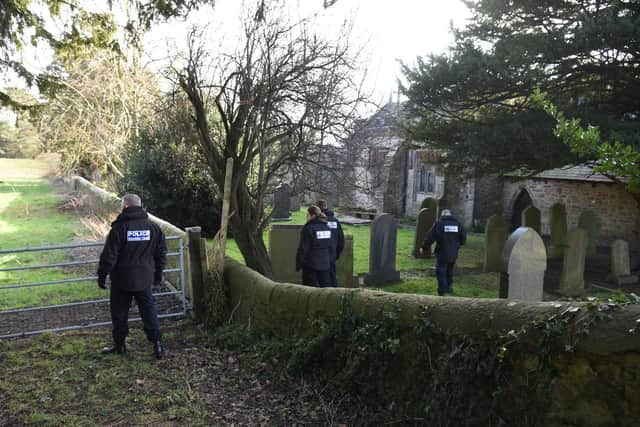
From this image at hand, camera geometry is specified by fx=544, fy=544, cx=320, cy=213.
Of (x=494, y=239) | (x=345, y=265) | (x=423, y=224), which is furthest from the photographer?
(x=423, y=224)

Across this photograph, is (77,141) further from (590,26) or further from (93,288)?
(590,26)

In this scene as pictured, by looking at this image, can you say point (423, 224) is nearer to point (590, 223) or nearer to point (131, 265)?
point (590, 223)

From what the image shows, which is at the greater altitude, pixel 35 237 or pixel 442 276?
pixel 442 276

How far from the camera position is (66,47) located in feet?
30.1

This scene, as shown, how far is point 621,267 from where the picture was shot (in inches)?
486

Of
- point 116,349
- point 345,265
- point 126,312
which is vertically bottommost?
point 116,349

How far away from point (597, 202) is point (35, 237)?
19578 mm

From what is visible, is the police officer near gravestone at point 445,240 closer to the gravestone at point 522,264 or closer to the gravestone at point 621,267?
the gravestone at point 522,264

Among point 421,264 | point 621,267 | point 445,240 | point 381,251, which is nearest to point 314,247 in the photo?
point 445,240

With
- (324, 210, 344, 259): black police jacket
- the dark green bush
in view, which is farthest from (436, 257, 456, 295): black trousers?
the dark green bush

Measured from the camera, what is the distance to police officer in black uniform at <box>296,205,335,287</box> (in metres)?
8.17

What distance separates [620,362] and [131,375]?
446cm

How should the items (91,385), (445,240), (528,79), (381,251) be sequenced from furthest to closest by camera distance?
(528,79) → (381,251) → (445,240) → (91,385)

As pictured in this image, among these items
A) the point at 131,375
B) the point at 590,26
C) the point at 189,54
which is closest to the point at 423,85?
the point at 590,26
